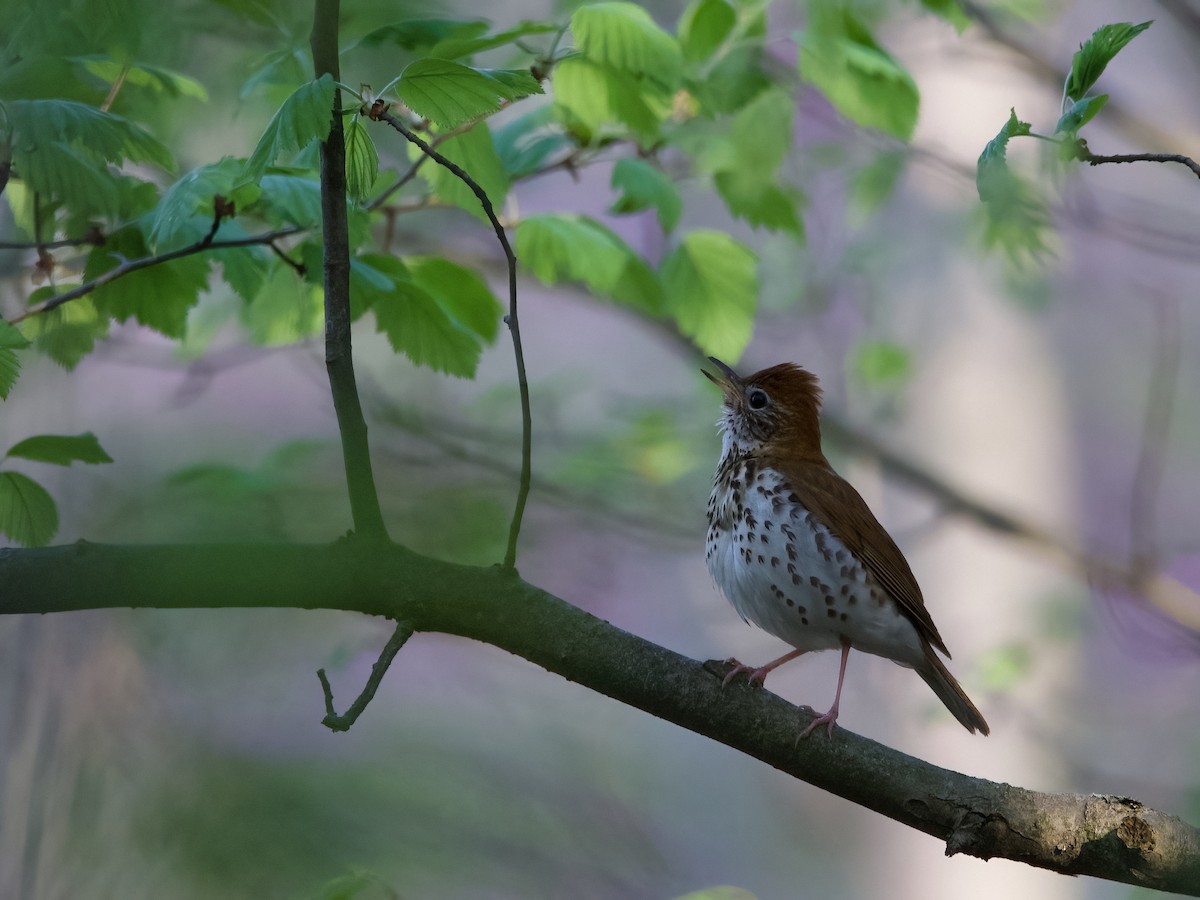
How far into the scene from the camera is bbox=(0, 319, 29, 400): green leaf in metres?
1.34

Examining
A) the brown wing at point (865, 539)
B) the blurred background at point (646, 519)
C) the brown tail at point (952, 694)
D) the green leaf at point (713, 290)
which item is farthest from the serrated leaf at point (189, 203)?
the brown tail at point (952, 694)

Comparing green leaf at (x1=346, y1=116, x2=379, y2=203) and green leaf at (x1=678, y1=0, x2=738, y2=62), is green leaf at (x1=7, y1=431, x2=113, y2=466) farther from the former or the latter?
green leaf at (x1=678, y1=0, x2=738, y2=62)

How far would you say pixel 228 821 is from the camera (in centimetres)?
217

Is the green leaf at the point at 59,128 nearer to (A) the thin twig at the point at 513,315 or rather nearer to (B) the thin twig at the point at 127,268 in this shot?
(B) the thin twig at the point at 127,268

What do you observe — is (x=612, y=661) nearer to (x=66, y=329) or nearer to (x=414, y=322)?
(x=414, y=322)

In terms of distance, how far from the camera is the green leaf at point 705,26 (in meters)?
2.12

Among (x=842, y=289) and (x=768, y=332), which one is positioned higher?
(x=842, y=289)

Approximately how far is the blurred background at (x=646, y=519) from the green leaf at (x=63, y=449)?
9.7 inches

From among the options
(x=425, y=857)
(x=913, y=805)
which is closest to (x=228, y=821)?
(x=425, y=857)

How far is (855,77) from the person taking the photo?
6.80ft

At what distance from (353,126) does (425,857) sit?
1.99 metres

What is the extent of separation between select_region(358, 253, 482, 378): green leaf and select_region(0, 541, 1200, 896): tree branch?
42 centimetres

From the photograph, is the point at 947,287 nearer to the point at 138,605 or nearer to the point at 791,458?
the point at 791,458

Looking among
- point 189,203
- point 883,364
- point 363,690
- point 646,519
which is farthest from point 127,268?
point 883,364
